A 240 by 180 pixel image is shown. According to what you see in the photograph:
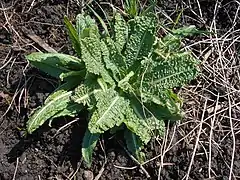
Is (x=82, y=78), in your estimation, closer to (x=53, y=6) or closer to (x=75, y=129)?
(x=75, y=129)

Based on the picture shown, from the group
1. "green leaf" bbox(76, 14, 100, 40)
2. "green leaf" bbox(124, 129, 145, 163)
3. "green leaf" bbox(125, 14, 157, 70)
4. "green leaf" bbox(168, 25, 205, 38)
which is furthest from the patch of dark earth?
"green leaf" bbox(168, 25, 205, 38)

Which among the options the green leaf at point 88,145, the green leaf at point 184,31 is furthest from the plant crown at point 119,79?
the green leaf at point 184,31

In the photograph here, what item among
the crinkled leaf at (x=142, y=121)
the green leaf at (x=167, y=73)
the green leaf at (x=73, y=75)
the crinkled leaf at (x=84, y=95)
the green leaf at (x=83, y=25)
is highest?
the green leaf at (x=83, y=25)

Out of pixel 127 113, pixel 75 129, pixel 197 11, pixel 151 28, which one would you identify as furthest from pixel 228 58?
pixel 75 129

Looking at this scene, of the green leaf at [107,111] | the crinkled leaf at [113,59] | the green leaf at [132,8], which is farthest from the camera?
the green leaf at [132,8]

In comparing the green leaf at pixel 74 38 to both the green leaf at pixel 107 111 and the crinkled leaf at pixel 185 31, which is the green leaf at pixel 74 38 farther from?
the crinkled leaf at pixel 185 31
